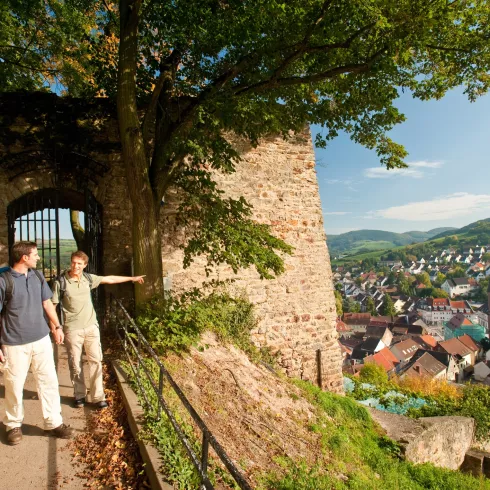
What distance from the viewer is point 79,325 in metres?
3.99

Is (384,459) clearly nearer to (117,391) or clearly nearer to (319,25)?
(117,391)

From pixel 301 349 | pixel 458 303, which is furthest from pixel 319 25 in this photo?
pixel 458 303

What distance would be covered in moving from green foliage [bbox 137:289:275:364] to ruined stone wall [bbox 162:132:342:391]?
1.52ft

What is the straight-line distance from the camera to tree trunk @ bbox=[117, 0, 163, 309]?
5828 mm

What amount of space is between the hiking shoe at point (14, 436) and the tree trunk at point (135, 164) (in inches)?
111

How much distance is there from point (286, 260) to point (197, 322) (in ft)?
11.8

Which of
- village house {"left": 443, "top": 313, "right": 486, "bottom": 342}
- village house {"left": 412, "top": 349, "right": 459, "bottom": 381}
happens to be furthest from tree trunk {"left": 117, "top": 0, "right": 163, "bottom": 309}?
village house {"left": 443, "top": 313, "right": 486, "bottom": 342}

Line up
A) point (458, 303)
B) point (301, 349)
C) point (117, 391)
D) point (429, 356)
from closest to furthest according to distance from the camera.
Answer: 1. point (117, 391)
2. point (301, 349)
3. point (429, 356)
4. point (458, 303)

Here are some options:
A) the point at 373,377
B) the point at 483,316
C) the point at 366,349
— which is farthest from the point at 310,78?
the point at 483,316

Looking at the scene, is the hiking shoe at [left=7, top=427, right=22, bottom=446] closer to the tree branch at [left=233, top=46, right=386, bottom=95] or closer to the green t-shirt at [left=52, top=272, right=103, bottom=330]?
the green t-shirt at [left=52, top=272, right=103, bottom=330]

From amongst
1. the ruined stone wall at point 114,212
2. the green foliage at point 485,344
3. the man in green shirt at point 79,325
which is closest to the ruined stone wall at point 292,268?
the ruined stone wall at point 114,212

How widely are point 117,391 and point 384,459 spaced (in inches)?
188

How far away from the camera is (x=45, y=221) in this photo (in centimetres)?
714

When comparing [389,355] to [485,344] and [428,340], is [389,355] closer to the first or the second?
[428,340]
